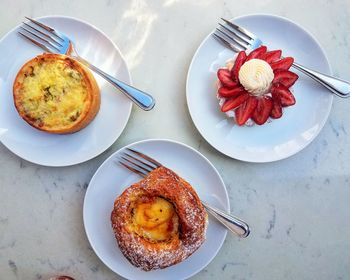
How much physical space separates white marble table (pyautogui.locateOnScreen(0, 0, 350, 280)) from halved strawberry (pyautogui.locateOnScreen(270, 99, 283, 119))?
0.19 m

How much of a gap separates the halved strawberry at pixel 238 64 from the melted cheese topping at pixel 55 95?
44 centimetres

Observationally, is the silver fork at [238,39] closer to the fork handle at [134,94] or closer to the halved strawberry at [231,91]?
the halved strawberry at [231,91]

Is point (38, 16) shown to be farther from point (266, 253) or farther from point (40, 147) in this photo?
point (266, 253)

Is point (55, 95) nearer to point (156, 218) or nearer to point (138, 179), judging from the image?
point (138, 179)

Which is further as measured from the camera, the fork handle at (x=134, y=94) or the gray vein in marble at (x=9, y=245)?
the gray vein in marble at (x=9, y=245)

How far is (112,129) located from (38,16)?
0.45 m

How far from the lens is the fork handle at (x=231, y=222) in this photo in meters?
1.54

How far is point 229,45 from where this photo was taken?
64.2 inches

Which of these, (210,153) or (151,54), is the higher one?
(151,54)

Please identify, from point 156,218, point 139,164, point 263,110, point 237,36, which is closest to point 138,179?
point 139,164

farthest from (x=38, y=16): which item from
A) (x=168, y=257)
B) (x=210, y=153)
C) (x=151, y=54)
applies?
(x=168, y=257)

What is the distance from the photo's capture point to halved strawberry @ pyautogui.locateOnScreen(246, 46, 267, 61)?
1.55 meters

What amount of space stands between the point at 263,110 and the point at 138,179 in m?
0.44

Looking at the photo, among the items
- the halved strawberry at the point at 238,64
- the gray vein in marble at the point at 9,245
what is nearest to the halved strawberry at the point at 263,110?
the halved strawberry at the point at 238,64
